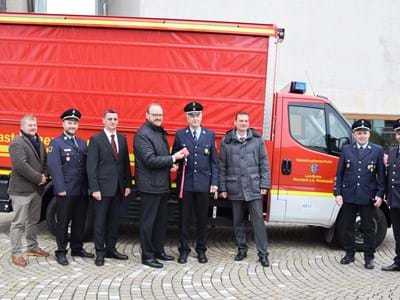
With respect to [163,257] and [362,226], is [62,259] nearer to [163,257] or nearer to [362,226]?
[163,257]

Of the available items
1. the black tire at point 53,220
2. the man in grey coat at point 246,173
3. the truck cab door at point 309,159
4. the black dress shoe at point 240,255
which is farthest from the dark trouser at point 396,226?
the black tire at point 53,220

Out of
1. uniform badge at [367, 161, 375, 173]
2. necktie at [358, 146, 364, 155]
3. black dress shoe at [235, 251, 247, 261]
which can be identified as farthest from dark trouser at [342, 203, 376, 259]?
black dress shoe at [235, 251, 247, 261]

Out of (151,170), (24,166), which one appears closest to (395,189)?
(151,170)

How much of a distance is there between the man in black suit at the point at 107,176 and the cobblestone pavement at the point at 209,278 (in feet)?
1.32

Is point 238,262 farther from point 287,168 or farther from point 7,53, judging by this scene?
point 7,53

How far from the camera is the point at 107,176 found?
5906mm

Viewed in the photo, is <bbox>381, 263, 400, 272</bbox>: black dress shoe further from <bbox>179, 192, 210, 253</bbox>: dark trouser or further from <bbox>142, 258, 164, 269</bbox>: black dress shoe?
<bbox>142, 258, 164, 269</bbox>: black dress shoe

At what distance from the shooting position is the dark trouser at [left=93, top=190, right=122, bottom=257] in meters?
5.97

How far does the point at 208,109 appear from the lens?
6652mm

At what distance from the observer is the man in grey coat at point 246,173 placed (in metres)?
6.18

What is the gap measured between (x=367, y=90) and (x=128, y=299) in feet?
55.3

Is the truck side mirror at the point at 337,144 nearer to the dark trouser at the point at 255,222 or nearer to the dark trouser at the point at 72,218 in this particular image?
the dark trouser at the point at 255,222

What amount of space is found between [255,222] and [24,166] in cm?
278

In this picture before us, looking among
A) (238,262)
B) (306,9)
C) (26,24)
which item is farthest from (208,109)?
(306,9)
